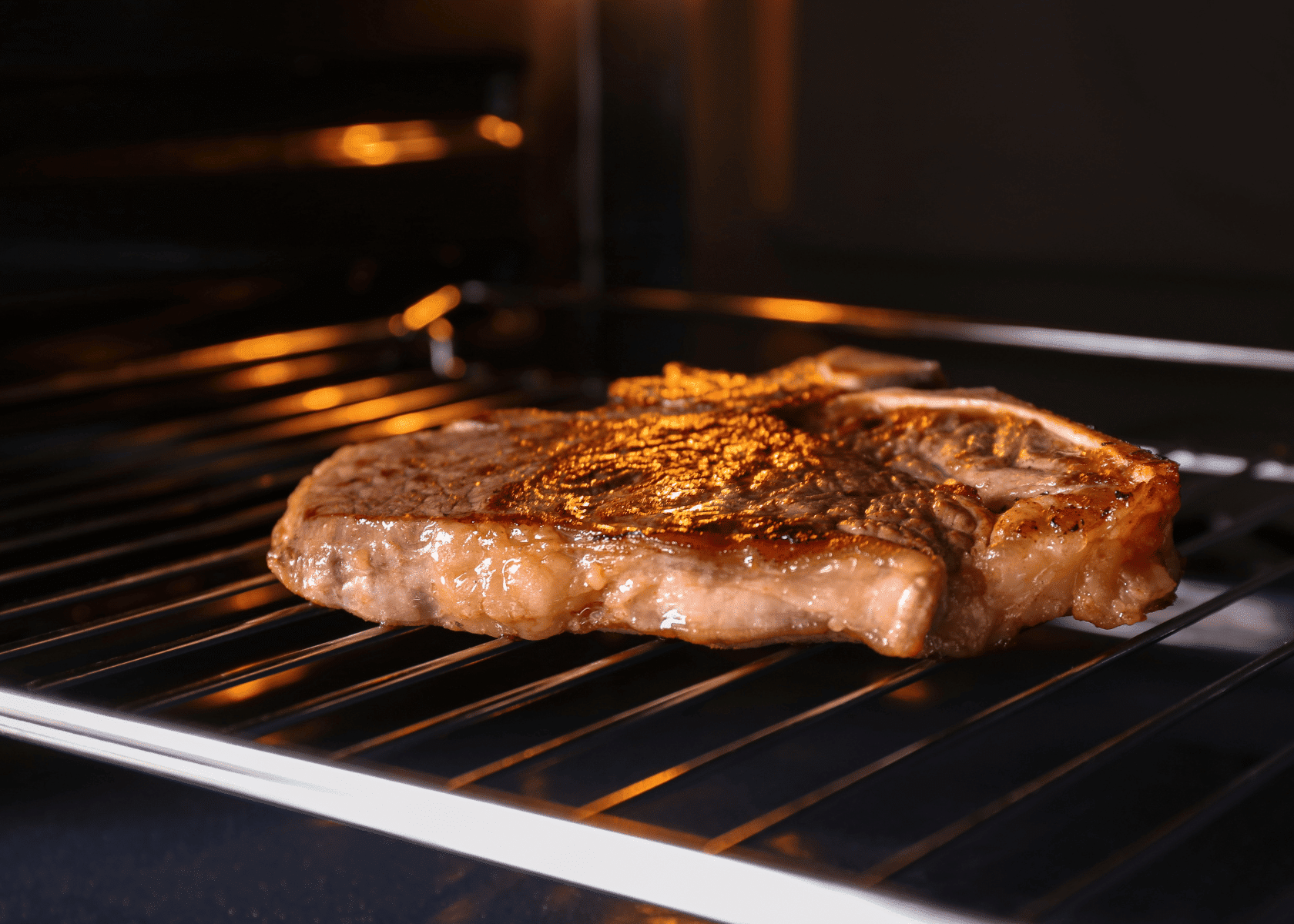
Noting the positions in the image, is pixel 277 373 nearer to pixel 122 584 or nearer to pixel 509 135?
pixel 509 135

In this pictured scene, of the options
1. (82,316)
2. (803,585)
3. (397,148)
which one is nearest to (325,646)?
(803,585)

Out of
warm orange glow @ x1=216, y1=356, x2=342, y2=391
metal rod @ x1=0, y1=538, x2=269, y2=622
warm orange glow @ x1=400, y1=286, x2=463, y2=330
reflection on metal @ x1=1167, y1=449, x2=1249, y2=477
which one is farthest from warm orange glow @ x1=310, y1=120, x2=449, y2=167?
reflection on metal @ x1=1167, y1=449, x2=1249, y2=477

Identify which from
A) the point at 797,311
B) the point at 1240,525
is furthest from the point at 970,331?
the point at 1240,525

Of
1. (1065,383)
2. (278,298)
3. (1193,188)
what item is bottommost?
(1065,383)

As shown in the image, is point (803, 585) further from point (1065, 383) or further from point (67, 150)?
point (67, 150)

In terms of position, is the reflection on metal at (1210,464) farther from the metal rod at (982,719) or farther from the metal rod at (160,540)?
the metal rod at (160,540)

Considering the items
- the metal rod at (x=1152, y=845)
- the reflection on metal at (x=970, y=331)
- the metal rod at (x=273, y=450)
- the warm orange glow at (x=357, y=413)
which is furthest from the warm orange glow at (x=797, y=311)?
the metal rod at (x=1152, y=845)

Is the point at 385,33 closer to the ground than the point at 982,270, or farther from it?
farther from it
